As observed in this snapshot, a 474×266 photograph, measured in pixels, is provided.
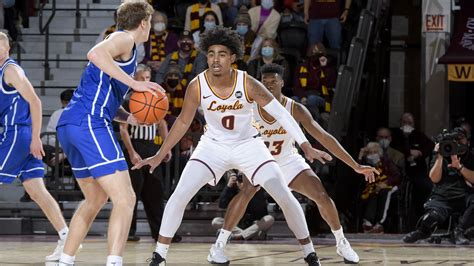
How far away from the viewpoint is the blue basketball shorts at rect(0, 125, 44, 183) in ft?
32.0

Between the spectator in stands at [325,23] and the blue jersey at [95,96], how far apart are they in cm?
952

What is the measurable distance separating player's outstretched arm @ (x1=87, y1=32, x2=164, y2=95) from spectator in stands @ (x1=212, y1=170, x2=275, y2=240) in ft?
18.7

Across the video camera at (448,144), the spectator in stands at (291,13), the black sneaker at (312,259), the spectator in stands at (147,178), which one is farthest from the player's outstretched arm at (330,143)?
the spectator in stands at (291,13)

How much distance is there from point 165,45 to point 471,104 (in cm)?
715

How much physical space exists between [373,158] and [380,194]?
0.55 m

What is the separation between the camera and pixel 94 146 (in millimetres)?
7793

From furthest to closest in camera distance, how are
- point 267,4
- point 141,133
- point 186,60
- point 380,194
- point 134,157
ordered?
point 267,4, point 186,60, point 380,194, point 141,133, point 134,157

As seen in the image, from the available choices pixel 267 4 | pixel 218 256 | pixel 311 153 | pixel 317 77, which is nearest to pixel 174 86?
pixel 317 77

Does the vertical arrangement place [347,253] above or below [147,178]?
below

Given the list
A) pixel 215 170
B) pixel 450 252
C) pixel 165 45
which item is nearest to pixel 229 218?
pixel 215 170

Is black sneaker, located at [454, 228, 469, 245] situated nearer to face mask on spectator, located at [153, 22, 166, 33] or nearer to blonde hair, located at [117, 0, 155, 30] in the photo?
face mask on spectator, located at [153, 22, 166, 33]

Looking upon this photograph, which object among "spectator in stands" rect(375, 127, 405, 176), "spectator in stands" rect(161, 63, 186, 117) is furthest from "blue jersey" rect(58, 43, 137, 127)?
"spectator in stands" rect(375, 127, 405, 176)

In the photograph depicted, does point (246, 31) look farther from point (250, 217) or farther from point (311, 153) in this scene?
point (311, 153)

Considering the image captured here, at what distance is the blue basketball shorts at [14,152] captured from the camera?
32.0 feet
